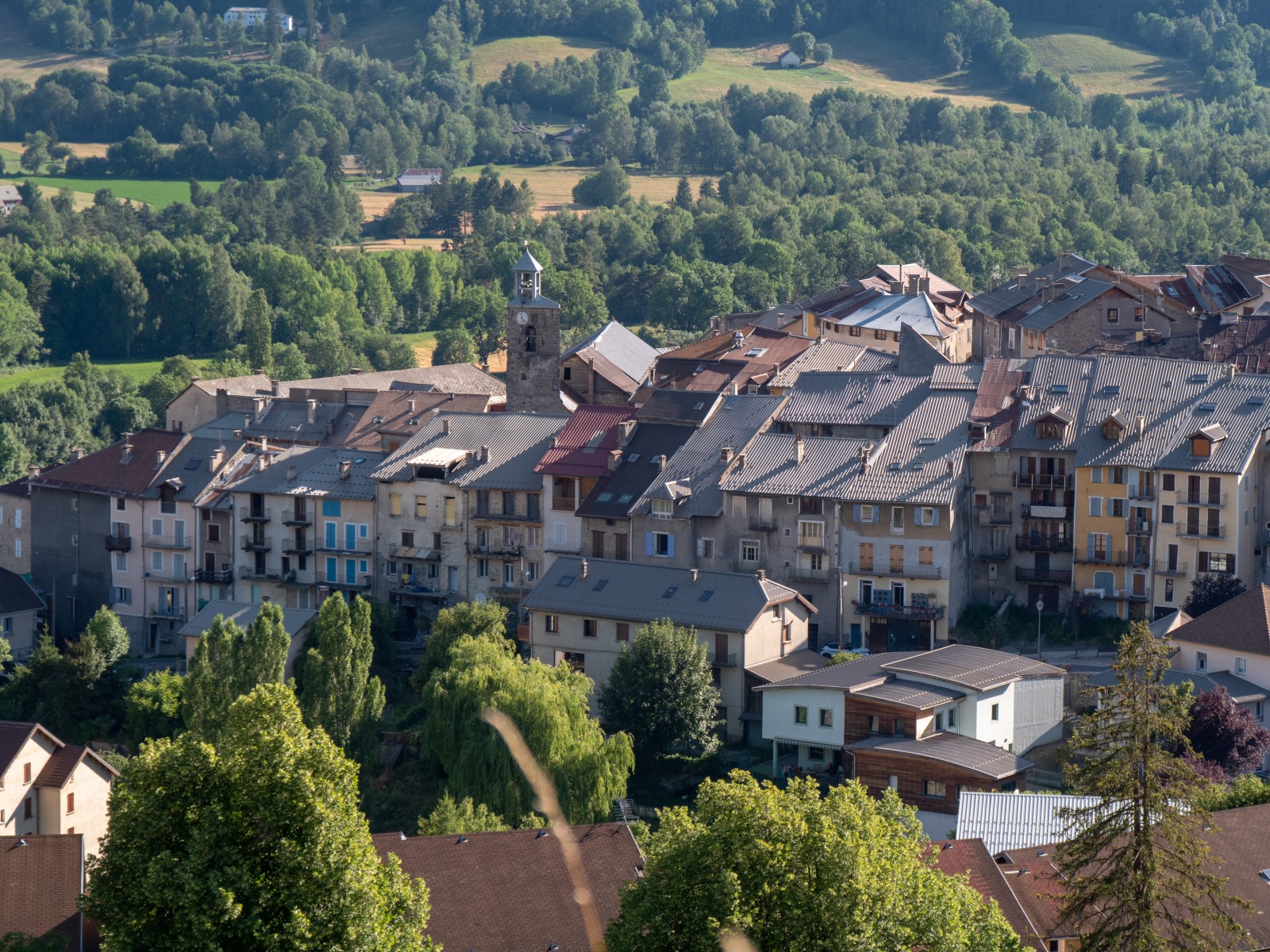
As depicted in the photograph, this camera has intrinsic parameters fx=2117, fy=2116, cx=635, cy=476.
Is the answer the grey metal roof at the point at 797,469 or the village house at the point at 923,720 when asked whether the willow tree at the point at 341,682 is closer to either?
the village house at the point at 923,720

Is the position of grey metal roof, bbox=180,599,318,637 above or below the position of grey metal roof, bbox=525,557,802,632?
below

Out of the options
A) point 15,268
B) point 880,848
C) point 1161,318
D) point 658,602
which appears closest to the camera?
point 880,848

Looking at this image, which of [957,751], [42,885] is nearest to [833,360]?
[957,751]

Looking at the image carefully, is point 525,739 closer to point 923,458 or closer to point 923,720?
point 923,720

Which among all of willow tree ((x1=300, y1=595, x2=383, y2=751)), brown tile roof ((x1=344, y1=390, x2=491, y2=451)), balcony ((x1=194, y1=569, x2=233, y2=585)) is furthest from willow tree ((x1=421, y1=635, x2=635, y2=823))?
brown tile roof ((x1=344, y1=390, x2=491, y2=451))

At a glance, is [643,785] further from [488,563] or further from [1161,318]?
[1161,318]

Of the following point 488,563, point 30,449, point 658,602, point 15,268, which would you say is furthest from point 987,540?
point 15,268

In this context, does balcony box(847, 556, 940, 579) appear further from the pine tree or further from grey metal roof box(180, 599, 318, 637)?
the pine tree
